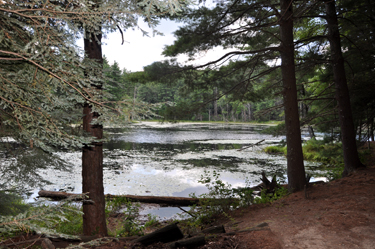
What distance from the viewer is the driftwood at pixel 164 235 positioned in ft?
11.3

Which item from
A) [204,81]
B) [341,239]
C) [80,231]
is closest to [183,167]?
[204,81]

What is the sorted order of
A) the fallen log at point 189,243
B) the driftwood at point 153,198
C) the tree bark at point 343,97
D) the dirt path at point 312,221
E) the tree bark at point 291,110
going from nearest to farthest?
the fallen log at point 189,243, the dirt path at point 312,221, the tree bark at point 291,110, the tree bark at point 343,97, the driftwood at point 153,198

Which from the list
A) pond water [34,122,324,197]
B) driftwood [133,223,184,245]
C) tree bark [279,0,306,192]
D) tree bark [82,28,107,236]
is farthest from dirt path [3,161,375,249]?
pond water [34,122,324,197]

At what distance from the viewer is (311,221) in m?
4.14

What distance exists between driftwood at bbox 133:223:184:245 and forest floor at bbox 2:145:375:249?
10 cm

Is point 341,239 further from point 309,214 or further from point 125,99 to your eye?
point 125,99

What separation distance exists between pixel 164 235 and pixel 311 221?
2.67 metres

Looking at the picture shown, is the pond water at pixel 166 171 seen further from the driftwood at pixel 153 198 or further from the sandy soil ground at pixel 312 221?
the sandy soil ground at pixel 312 221

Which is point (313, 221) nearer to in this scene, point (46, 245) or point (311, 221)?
point (311, 221)

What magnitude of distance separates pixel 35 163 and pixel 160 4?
4.60 m

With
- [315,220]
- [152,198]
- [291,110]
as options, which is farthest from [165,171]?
[315,220]

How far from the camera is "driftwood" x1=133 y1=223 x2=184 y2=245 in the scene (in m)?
3.46

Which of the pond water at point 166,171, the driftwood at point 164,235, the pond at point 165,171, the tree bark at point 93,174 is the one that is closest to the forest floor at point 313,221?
the driftwood at point 164,235

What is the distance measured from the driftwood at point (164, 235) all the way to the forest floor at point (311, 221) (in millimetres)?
103
